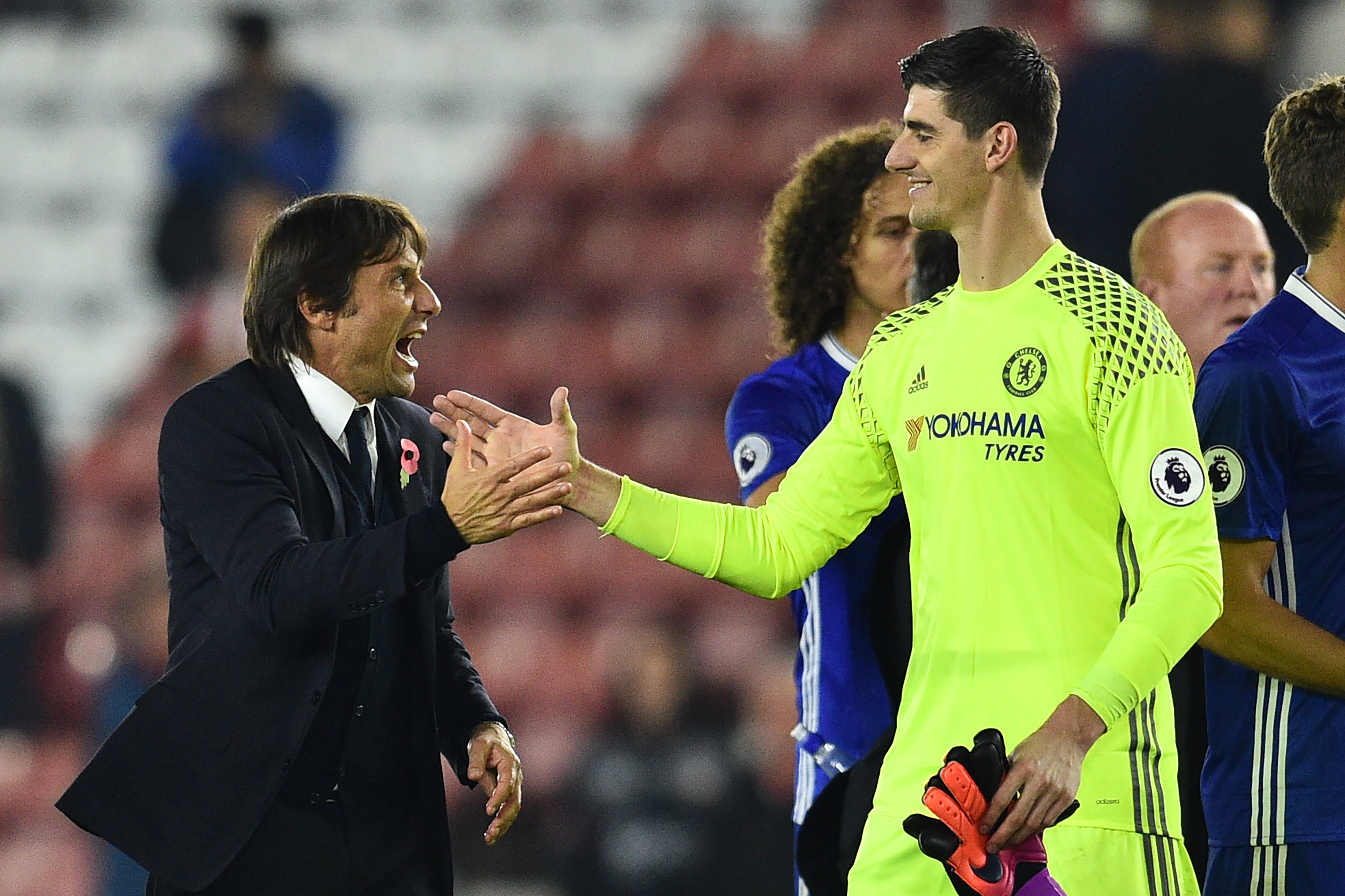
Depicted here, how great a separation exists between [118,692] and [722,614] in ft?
6.94

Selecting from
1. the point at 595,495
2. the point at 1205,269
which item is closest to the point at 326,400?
the point at 595,495

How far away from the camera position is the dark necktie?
2533mm

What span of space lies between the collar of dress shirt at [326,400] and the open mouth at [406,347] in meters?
0.10

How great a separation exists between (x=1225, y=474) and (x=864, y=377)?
1.57ft

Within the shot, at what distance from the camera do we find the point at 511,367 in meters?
7.21

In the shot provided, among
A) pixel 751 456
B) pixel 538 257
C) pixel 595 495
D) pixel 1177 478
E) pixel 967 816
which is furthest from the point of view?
pixel 538 257

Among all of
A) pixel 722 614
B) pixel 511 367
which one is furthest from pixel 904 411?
pixel 511 367

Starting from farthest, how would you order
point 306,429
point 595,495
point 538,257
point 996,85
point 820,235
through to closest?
1. point 538,257
2. point 820,235
3. point 306,429
4. point 595,495
5. point 996,85

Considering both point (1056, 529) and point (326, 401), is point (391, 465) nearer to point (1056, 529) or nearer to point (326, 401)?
point (326, 401)

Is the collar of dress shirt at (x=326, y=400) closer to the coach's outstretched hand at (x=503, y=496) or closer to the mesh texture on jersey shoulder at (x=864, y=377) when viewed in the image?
the coach's outstretched hand at (x=503, y=496)

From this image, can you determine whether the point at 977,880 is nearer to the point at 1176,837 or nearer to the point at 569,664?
the point at 1176,837

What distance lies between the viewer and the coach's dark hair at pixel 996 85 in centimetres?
215

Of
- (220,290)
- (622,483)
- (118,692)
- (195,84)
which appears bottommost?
(118,692)

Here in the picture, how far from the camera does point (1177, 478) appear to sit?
1.93 meters
